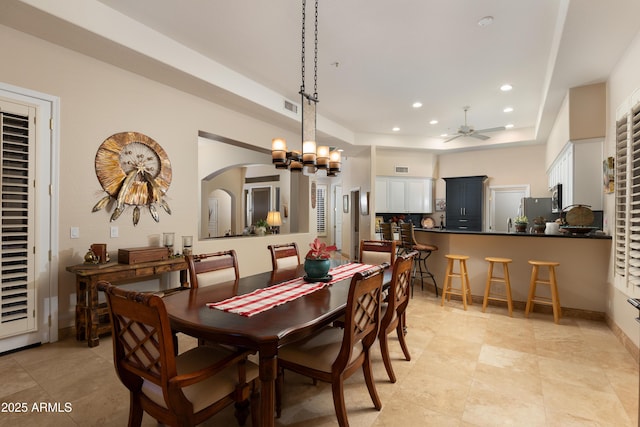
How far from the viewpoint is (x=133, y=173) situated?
11.9 ft

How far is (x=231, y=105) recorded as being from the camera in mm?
4770

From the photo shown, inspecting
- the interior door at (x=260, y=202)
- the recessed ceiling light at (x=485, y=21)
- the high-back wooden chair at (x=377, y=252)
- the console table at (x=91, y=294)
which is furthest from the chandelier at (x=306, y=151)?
the interior door at (x=260, y=202)

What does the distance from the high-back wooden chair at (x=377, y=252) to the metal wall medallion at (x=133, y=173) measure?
8.36 ft

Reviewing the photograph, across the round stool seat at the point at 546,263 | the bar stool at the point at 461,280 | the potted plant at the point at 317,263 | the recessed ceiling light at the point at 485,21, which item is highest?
the recessed ceiling light at the point at 485,21

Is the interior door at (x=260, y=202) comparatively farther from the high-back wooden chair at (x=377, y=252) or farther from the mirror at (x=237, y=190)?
the high-back wooden chair at (x=377, y=252)

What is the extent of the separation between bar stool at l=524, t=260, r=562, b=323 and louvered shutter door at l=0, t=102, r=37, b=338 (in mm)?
5403

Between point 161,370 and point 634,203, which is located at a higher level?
point 634,203

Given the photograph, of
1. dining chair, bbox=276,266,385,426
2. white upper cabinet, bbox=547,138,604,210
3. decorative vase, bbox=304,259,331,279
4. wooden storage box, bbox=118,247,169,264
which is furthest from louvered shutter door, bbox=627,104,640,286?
wooden storage box, bbox=118,247,169,264

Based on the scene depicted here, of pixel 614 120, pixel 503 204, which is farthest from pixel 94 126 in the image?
pixel 503 204

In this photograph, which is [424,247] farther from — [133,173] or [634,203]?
[133,173]

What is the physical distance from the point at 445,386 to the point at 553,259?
2.79 meters

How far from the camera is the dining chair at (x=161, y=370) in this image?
52.9 inches

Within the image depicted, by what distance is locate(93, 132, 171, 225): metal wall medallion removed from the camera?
3.42 metres

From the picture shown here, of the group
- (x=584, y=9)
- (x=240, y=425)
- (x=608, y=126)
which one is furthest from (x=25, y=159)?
(x=608, y=126)
